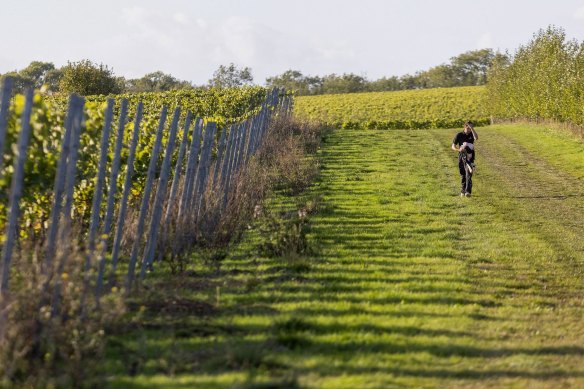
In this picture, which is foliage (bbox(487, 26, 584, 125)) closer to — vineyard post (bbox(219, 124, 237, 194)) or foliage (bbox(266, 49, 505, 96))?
vineyard post (bbox(219, 124, 237, 194))

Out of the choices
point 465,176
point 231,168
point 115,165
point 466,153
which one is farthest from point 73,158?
point 465,176

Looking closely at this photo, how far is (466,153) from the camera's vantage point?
17.8 meters

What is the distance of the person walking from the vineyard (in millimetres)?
28858

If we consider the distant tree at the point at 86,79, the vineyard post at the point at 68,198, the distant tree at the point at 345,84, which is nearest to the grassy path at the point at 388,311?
the vineyard post at the point at 68,198

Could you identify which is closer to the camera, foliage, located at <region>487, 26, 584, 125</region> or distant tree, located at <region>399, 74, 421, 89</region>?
foliage, located at <region>487, 26, 584, 125</region>

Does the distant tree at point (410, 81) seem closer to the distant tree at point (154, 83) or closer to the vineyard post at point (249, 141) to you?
the distant tree at point (154, 83)

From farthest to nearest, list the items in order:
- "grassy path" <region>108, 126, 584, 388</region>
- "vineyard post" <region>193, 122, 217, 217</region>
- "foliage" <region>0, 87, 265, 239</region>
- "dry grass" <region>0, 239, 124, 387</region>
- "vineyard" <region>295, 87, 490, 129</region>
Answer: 1. "vineyard" <region>295, 87, 490, 129</region>
2. "vineyard post" <region>193, 122, 217, 217</region>
3. "foliage" <region>0, 87, 265, 239</region>
4. "grassy path" <region>108, 126, 584, 388</region>
5. "dry grass" <region>0, 239, 124, 387</region>

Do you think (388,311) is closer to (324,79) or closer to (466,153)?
(466,153)

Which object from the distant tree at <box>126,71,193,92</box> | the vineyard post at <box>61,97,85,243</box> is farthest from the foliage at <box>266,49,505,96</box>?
the vineyard post at <box>61,97,85,243</box>

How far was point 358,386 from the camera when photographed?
5715mm

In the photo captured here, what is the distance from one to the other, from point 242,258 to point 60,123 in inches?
127

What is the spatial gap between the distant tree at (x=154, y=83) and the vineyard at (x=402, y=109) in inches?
694

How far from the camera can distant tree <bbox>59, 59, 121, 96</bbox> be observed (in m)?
55.3

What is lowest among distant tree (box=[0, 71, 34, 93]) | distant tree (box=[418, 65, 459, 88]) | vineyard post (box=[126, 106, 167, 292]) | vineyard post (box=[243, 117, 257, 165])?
vineyard post (box=[126, 106, 167, 292])
